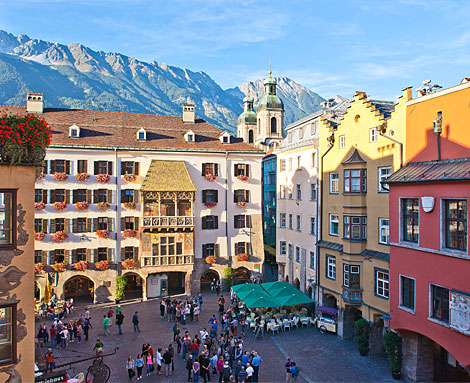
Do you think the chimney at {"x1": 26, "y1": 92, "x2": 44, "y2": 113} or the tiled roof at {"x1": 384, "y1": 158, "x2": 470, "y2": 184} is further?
the chimney at {"x1": 26, "y1": 92, "x2": 44, "y2": 113}

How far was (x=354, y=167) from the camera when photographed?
27.3 m

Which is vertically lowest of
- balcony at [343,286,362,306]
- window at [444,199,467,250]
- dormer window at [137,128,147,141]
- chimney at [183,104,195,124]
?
balcony at [343,286,362,306]

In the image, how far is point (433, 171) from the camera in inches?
737

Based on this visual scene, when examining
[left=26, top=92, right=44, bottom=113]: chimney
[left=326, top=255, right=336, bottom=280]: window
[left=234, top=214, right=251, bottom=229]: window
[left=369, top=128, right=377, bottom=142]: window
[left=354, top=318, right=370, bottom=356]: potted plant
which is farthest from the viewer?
[left=234, top=214, right=251, bottom=229]: window

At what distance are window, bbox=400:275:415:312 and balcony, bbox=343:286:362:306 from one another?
6443 millimetres

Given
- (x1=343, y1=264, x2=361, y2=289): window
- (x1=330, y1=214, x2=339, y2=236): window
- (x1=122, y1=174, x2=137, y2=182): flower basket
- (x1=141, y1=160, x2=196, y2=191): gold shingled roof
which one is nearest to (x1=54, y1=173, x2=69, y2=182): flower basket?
(x1=122, y1=174, x2=137, y2=182): flower basket

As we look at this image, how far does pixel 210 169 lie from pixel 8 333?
30.5 meters

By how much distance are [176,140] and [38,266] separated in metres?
18.8

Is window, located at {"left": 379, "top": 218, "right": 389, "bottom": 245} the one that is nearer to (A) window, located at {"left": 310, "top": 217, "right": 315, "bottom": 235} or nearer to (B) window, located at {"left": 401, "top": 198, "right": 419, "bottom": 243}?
(B) window, located at {"left": 401, "top": 198, "right": 419, "bottom": 243}

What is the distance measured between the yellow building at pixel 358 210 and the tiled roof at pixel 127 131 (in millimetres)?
14667

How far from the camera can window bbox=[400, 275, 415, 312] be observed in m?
19.6

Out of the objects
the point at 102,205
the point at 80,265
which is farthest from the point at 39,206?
the point at 80,265

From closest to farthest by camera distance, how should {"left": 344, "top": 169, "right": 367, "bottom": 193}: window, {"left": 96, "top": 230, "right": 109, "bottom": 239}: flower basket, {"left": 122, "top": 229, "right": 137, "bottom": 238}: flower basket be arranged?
{"left": 344, "top": 169, "right": 367, "bottom": 193}: window
{"left": 96, "top": 230, "right": 109, "bottom": 239}: flower basket
{"left": 122, "top": 229, "right": 137, "bottom": 238}: flower basket

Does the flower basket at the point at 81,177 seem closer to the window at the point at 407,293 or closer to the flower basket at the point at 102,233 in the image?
the flower basket at the point at 102,233
